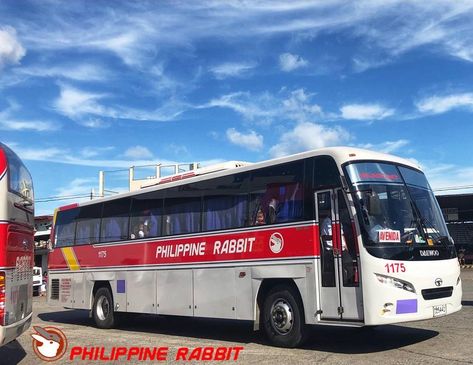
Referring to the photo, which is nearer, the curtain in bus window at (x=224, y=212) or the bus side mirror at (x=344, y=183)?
the bus side mirror at (x=344, y=183)

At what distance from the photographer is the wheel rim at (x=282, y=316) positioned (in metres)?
9.20

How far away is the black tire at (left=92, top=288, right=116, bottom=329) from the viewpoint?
13.9 meters

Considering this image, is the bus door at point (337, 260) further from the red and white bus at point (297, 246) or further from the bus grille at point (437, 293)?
the bus grille at point (437, 293)

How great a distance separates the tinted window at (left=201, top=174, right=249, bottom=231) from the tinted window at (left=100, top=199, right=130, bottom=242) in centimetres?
301

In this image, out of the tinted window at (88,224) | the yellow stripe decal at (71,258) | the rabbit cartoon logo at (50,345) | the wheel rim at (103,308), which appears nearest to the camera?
the rabbit cartoon logo at (50,345)

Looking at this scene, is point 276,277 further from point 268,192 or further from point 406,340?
point 406,340

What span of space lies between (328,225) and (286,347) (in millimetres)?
2224

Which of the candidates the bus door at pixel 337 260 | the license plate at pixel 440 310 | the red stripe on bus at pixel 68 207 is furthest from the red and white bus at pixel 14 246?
the red stripe on bus at pixel 68 207

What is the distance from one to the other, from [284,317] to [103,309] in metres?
6.71

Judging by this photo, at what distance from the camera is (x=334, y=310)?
27.9 ft

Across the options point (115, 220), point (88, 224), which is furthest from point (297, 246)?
point (88, 224)

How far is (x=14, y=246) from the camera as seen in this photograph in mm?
7773

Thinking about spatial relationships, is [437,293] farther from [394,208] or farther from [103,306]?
[103,306]
